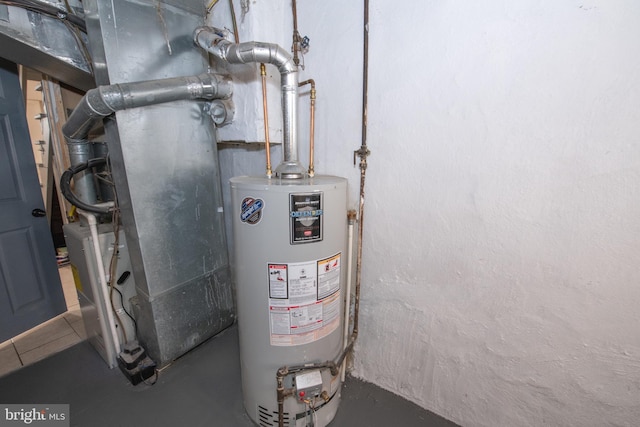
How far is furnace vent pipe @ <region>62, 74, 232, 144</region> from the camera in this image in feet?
3.71

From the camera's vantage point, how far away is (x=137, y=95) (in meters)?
1.17

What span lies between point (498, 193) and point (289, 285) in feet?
2.78

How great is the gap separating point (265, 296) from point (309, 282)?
0.59 ft

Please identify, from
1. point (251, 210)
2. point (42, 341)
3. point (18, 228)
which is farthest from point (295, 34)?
point (42, 341)

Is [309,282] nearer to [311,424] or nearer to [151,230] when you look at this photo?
[311,424]

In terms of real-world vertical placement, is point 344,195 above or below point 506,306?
→ above

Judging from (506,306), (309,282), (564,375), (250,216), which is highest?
(250,216)

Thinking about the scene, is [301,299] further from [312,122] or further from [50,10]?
[50,10]

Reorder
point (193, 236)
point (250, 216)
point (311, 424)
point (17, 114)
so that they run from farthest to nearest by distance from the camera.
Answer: point (17, 114)
point (193, 236)
point (311, 424)
point (250, 216)

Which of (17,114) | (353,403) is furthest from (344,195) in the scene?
(17,114)

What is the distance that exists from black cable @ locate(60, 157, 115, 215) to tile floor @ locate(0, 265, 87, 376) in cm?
100

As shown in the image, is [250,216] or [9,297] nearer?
[250,216]

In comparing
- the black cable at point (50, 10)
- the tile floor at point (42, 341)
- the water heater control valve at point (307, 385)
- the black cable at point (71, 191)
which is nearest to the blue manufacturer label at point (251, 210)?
the water heater control valve at point (307, 385)

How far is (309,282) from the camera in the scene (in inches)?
38.8
